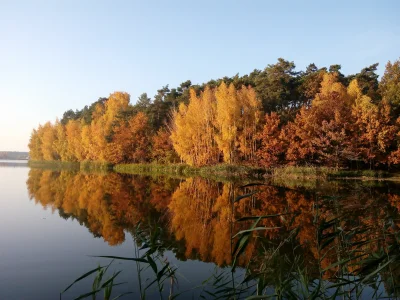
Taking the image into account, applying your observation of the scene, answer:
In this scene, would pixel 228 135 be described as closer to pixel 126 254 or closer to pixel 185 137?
pixel 185 137

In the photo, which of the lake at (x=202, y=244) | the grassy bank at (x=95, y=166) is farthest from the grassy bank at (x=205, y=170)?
the lake at (x=202, y=244)

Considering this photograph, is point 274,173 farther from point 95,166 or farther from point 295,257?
point 95,166

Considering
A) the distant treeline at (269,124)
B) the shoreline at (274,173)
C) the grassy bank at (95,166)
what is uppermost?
the distant treeline at (269,124)

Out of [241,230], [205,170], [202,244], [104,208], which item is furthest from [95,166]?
[241,230]

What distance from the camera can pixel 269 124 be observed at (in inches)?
1190

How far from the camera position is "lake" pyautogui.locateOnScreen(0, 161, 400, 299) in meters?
2.97

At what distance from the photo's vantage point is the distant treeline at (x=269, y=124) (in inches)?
1086

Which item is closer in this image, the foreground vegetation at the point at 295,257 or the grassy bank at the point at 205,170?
the foreground vegetation at the point at 295,257

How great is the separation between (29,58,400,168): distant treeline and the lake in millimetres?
15354

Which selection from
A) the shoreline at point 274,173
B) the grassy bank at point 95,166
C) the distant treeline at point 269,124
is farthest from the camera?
the grassy bank at point 95,166

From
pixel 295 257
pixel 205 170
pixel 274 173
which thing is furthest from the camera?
pixel 205 170

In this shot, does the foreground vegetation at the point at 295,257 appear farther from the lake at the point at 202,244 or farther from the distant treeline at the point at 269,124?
the distant treeline at the point at 269,124

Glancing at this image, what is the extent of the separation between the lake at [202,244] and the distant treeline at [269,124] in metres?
15.4

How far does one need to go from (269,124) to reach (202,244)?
23.7 metres
